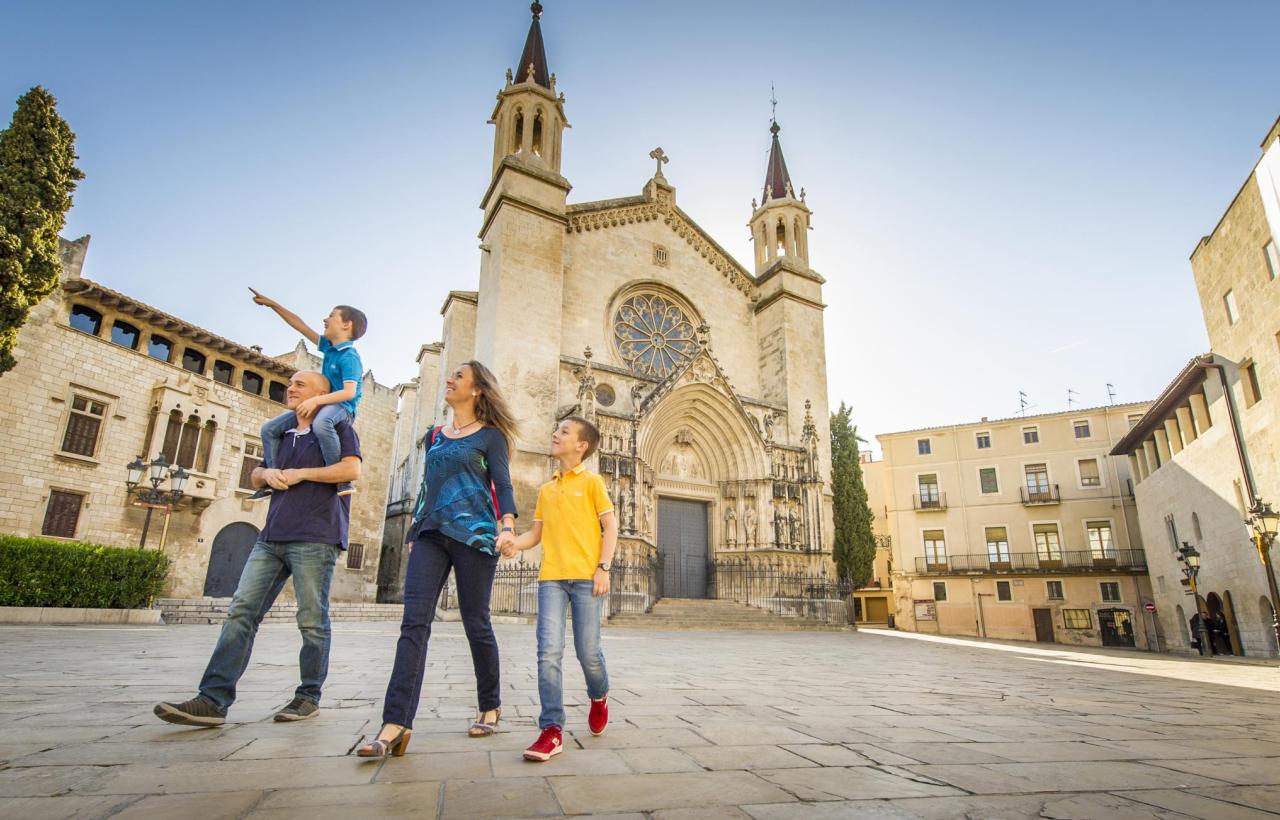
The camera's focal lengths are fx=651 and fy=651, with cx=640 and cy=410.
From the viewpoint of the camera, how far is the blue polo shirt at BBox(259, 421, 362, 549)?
3.19 metres

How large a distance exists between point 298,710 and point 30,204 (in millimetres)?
15432

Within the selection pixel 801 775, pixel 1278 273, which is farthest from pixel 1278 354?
pixel 801 775

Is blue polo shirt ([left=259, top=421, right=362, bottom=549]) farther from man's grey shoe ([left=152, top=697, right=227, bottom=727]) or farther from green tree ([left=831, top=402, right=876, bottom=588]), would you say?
green tree ([left=831, top=402, right=876, bottom=588])

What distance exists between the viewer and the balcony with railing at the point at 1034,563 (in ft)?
89.2

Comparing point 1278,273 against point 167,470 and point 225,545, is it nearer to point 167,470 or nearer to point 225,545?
point 167,470

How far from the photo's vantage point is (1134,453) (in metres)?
23.4

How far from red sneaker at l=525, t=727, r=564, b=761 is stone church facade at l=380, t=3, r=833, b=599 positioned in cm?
1416

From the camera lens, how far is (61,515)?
15.9 metres

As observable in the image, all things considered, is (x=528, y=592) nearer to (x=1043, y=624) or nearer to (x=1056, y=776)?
(x=1056, y=776)

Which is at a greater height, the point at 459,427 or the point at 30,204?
the point at 30,204

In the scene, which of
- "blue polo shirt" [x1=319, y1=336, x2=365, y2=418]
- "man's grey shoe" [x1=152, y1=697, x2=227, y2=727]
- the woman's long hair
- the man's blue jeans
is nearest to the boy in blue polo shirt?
"blue polo shirt" [x1=319, y1=336, x2=365, y2=418]

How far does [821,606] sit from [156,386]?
65.5 feet

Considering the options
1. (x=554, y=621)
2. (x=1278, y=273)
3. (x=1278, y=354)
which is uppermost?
(x=1278, y=273)

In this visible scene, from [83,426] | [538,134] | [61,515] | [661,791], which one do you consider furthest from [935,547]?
[661,791]
